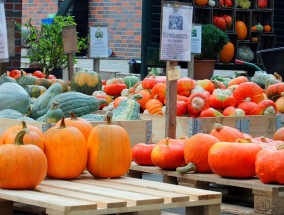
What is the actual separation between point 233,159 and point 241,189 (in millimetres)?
483

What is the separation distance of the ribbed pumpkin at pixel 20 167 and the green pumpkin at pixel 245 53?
42.5 feet

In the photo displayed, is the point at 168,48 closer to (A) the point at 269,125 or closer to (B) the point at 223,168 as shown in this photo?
(B) the point at 223,168

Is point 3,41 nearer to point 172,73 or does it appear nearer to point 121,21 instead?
point 172,73

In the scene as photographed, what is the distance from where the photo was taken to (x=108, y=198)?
3881 millimetres

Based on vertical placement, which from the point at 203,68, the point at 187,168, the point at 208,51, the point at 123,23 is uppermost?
the point at 123,23

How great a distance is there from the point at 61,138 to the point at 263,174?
1149mm

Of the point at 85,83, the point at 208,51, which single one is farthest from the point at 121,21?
the point at 85,83

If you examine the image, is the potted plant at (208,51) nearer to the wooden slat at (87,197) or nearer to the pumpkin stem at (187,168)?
the pumpkin stem at (187,168)

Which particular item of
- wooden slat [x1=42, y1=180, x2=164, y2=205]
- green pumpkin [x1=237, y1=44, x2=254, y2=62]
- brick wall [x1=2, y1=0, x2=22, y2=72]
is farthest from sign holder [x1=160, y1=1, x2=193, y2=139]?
green pumpkin [x1=237, y1=44, x2=254, y2=62]

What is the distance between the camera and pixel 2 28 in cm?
615

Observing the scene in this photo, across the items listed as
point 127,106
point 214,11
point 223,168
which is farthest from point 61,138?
point 214,11

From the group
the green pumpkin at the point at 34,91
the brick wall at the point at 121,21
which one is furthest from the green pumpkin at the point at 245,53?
the green pumpkin at the point at 34,91

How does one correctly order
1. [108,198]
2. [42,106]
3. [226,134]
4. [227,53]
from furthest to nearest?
[227,53]
[42,106]
[226,134]
[108,198]

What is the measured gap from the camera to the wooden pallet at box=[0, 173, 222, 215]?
374 centimetres
